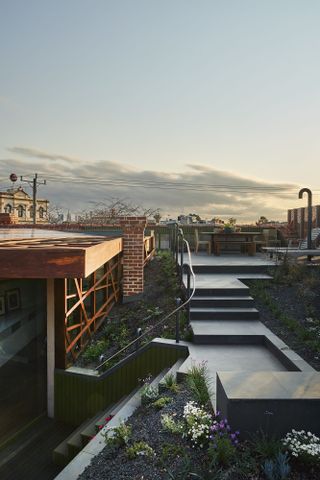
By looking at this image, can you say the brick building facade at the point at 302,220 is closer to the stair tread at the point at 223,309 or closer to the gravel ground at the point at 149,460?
the stair tread at the point at 223,309

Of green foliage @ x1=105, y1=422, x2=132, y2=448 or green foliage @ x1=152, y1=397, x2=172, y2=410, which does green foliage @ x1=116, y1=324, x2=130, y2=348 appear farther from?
green foliage @ x1=105, y1=422, x2=132, y2=448

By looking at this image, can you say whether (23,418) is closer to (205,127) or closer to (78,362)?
(78,362)

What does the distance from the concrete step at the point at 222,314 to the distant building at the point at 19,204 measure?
52223 mm

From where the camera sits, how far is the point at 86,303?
628 centimetres

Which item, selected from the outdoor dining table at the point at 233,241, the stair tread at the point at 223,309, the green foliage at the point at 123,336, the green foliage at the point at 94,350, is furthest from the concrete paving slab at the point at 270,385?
the outdoor dining table at the point at 233,241

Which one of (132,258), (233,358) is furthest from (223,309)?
(132,258)

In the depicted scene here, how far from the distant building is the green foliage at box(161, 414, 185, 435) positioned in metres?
54.6

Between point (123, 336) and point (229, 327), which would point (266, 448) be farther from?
point (123, 336)

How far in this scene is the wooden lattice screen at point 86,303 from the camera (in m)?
5.52

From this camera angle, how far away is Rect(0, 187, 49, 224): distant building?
54.8 m

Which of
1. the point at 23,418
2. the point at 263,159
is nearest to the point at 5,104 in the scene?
the point at 263,159

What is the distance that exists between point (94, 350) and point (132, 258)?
2403 millimetres

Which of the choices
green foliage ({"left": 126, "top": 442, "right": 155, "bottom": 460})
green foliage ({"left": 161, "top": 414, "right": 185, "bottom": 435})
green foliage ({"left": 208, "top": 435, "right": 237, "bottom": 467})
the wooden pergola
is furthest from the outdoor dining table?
green foliage ({"left": 208, "top": 435, "right": 237, "bottom": 467})

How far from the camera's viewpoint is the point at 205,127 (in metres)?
11.5
